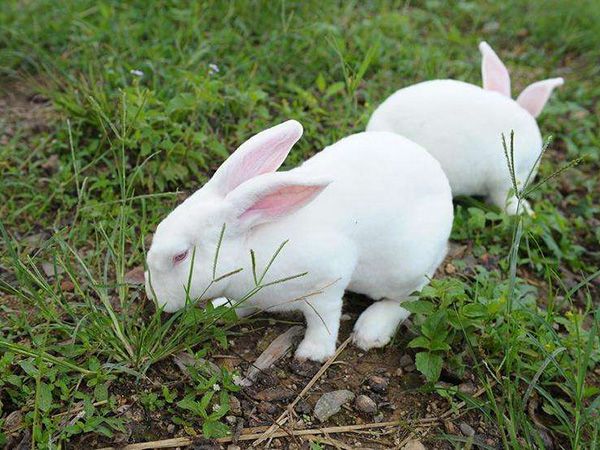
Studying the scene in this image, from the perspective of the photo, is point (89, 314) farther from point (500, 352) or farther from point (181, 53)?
point (181, 53)

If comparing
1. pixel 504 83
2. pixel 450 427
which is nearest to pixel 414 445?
pixel 450 427

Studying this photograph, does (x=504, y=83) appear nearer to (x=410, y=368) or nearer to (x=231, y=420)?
(x=410, y=368)

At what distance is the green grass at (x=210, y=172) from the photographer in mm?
2588

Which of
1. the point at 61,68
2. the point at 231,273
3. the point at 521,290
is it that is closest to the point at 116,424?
the point at 231,273

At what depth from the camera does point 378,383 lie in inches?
111

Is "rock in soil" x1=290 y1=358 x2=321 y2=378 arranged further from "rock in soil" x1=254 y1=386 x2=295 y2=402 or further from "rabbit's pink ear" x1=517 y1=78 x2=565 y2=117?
"rabbit's pink ear" x1=517 y1=78 x2=565 y2=117

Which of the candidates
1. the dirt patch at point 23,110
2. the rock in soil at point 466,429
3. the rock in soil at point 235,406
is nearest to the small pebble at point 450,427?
the rock in soil at point 466,429

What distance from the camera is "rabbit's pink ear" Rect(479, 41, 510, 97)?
3748 mm

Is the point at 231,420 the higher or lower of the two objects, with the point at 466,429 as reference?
higher

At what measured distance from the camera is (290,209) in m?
2.52

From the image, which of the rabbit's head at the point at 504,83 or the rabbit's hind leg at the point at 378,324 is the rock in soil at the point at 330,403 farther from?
the rabbit's head at the point at 504,83

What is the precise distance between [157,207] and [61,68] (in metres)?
1.15

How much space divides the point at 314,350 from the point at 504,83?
6.02 ft

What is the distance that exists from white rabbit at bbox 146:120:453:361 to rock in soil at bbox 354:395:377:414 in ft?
0.73
